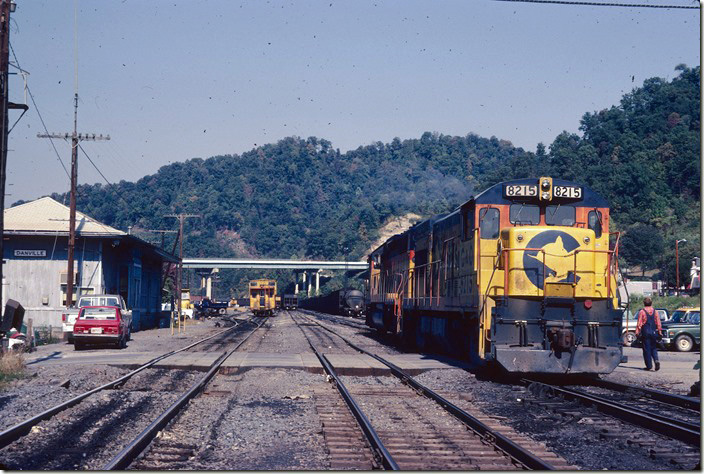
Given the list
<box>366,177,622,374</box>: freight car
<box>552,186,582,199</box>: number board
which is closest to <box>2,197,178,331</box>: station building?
<box>366,177,622,374</box>: freight car

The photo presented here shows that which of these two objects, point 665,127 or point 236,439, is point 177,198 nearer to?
point 665,127

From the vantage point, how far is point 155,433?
33.1ft

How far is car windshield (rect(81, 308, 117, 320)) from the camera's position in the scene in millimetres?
26883

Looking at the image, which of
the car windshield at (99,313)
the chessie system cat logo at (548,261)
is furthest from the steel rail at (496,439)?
the car windshield at (99,313)

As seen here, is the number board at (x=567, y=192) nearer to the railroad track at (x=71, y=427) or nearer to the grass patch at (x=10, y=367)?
the railroad track at (x=71, y=427)

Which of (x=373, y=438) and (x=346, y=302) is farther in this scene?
(x=346, y=302)

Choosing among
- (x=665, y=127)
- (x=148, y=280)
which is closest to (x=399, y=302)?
(x=148, y=280)

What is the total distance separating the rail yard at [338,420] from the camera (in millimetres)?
8875

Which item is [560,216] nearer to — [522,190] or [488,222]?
[522,190]

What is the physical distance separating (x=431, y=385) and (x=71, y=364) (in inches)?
394

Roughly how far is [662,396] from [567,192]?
467 centimetres

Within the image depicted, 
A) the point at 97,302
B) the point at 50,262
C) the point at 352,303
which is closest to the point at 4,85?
the point at 97,302

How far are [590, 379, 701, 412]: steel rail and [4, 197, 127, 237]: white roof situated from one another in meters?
28.6

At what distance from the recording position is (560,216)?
16.5 m
